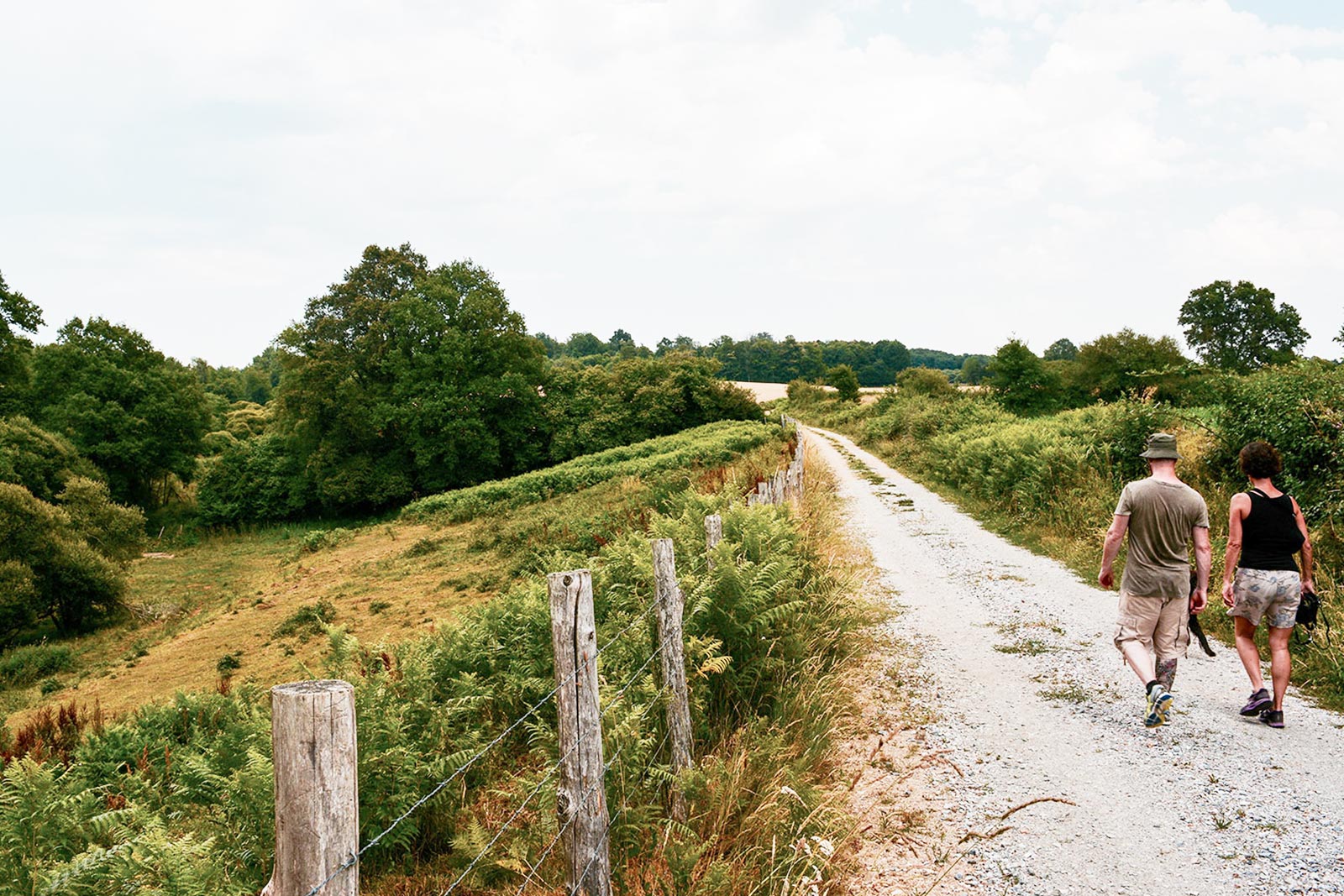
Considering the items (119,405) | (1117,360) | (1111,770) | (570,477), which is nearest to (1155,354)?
(1117,360)

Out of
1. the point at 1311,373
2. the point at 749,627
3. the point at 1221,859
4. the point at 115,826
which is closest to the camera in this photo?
the point at 115,826

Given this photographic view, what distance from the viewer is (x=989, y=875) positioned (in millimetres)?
4160

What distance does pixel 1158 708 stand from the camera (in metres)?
5.77

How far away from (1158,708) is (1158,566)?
1.17 metres

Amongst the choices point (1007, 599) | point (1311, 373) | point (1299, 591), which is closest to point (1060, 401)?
point (1311, 373)

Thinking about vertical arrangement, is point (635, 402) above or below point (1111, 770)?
above

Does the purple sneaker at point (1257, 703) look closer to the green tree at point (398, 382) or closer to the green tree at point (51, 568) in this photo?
the green tree at point (51, 568)

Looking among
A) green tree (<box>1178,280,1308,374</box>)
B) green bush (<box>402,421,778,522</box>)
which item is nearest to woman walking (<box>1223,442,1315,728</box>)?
green bush (<box>402,421,778,522</box>)

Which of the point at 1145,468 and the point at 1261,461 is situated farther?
the point at 1145,468

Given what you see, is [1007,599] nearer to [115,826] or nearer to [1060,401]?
[115,826]

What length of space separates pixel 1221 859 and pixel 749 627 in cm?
321

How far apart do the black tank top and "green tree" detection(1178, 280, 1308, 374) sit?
61.7 metres

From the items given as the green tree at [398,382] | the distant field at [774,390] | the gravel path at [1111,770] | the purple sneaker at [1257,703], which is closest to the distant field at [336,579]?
the green tree at [398,382]

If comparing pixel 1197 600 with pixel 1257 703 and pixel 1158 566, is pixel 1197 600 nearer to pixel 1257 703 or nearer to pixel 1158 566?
pixel 1158 566
